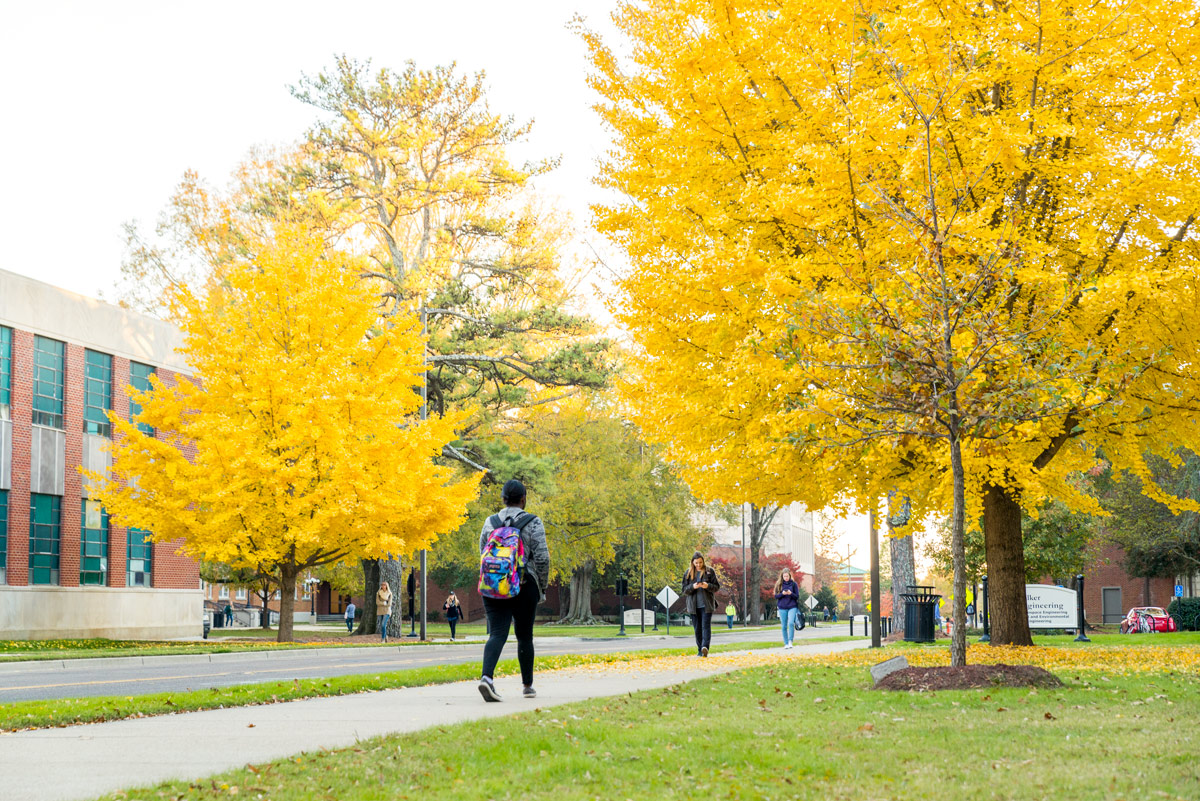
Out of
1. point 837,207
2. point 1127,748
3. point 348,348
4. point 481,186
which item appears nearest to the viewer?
point 1127,748

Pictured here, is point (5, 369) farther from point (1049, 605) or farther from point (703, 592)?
point (1049, 605)

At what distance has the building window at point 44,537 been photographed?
29594 mm

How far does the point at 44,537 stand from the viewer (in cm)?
3008

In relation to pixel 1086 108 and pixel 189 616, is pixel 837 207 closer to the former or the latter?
pixel 1086 108

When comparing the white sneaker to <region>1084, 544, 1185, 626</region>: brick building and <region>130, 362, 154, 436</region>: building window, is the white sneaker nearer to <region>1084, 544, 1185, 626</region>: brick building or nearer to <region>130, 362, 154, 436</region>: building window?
<region>130, 362, 154, 436</region>: building window

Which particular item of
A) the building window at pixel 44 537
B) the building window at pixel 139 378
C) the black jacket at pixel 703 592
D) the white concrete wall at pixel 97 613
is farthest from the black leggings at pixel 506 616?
the building window at pixel 139 378

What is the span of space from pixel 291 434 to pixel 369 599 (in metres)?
14.5

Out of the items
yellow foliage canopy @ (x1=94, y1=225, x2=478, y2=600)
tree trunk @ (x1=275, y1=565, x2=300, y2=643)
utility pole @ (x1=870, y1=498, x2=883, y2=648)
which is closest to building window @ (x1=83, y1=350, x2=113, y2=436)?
yellow foliage canopy @ (x1=94, y1=225, x2=478, y2=600)

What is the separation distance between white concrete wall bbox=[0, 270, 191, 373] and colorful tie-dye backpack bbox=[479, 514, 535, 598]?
24.2m

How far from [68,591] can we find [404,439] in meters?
11.6

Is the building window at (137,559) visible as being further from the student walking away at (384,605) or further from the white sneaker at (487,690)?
the white sneaker at (487,690)

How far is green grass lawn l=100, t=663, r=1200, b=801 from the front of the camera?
201 inches

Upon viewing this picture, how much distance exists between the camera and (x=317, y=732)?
7555 millimetres

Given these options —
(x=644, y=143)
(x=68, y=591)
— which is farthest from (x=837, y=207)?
(x=68, y=591)
